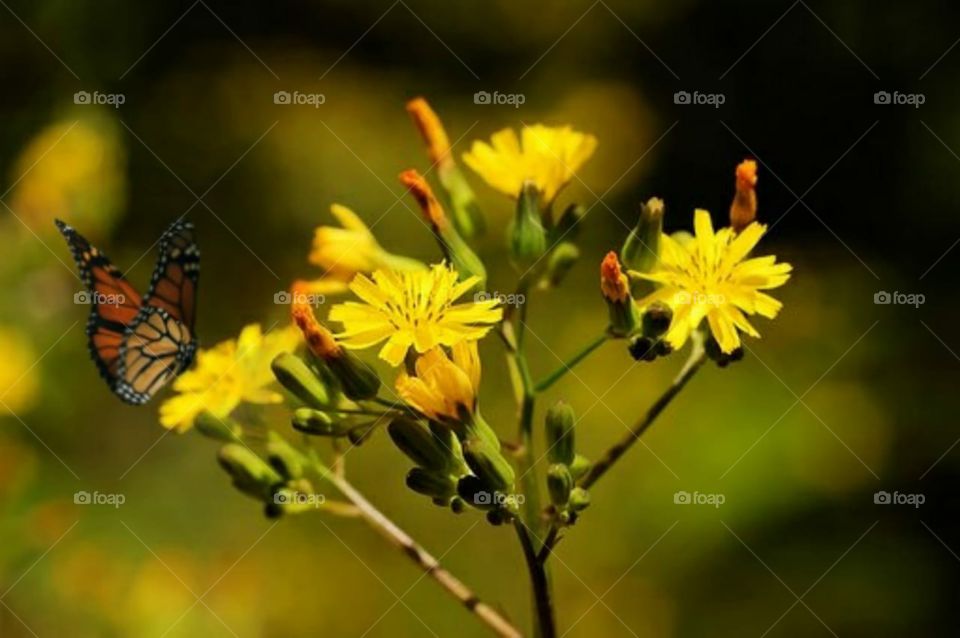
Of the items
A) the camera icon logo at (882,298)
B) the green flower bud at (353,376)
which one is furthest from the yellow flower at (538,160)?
the camera icon logo at (882,298)

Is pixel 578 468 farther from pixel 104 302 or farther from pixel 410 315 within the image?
pixel 104 302

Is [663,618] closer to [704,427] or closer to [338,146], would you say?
[704,427]

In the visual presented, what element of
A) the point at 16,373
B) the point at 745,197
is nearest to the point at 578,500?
the point at 745,197

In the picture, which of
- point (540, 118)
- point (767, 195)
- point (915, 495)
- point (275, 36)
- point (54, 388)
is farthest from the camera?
point (275, 36)

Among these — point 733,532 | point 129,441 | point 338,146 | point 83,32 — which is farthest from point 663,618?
point 83,32

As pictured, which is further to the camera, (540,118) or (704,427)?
(540,118)

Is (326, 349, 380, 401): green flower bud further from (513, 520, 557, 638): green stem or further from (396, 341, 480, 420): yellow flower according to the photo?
(513, 520, 557, 638): green stem

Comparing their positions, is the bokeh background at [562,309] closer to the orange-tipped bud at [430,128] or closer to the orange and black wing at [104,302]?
the orange and black wing at [104,302]

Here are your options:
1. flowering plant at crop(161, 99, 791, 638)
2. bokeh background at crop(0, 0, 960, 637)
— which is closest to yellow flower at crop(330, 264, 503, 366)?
flowering plant at crop(161, 99, 791, 638)
